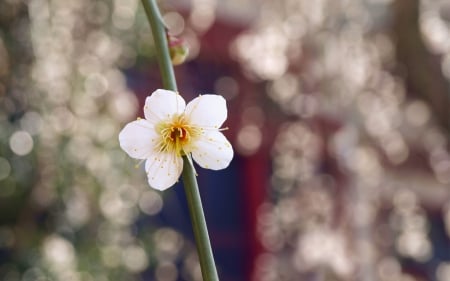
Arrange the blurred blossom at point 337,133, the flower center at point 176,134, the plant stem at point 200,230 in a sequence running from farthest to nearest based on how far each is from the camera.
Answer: the blurred blossom at point 337,133 → the flower center at point 176,134 → the plant stem at point 200,230

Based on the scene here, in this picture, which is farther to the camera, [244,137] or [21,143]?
[244,137]

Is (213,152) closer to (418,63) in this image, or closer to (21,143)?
(21,143)

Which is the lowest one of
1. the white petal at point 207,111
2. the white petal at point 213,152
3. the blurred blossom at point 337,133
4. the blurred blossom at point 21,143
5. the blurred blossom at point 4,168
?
the blurred blossom at point 337,133

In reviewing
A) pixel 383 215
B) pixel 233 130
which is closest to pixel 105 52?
pixel 233 130

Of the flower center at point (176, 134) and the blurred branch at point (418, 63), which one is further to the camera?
the blurred branch at point (418, 63)

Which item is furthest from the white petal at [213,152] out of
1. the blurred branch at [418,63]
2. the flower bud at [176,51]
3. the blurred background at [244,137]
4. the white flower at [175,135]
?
the blurred branch at [418,63]

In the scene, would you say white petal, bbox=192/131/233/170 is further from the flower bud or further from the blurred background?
the blurred background

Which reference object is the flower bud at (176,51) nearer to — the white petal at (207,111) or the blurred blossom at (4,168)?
the white petal at (207,111)

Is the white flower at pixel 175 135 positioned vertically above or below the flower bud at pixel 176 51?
below

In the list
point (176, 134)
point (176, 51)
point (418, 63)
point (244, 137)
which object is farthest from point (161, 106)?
point (244, 137)
